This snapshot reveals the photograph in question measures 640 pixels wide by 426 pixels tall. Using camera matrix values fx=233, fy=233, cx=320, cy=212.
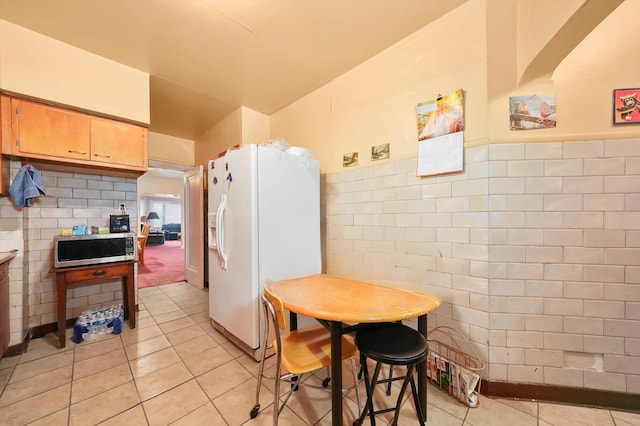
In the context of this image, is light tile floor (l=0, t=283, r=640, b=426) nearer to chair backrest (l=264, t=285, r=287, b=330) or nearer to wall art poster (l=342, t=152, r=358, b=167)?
chair backrest (l=264, t=285, r=287, b=330)

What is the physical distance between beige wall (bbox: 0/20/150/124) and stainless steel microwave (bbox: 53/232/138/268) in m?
1.25

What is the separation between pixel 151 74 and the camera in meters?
2.46

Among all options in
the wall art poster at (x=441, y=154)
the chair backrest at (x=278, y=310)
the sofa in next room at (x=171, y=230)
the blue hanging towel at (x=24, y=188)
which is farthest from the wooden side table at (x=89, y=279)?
the sofa in next room at (x=171, y=230)

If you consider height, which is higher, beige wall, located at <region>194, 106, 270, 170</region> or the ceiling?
the ceiling

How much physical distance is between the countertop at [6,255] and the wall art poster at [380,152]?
3063 millimetres

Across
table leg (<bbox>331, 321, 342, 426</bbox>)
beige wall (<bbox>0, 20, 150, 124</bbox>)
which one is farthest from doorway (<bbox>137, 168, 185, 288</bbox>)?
table leg (<bbox>331, 321, 342, 426</bbox>)

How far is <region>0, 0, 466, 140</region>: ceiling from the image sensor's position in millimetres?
1681

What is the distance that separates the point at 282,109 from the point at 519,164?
8.92ft

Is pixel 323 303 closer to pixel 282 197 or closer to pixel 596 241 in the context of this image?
pixel 282 197

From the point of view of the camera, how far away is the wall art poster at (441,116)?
1.65 m

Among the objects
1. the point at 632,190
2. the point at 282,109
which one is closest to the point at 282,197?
the point at 282,109

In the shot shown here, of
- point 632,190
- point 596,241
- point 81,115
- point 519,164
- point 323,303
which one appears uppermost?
point 81,115

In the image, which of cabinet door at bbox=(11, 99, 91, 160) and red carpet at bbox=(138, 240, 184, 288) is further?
red carpet at bbox=(138, 240, 184, 288)

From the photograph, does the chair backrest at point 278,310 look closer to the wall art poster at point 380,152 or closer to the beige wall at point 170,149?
the wall art poster at point 380,152
